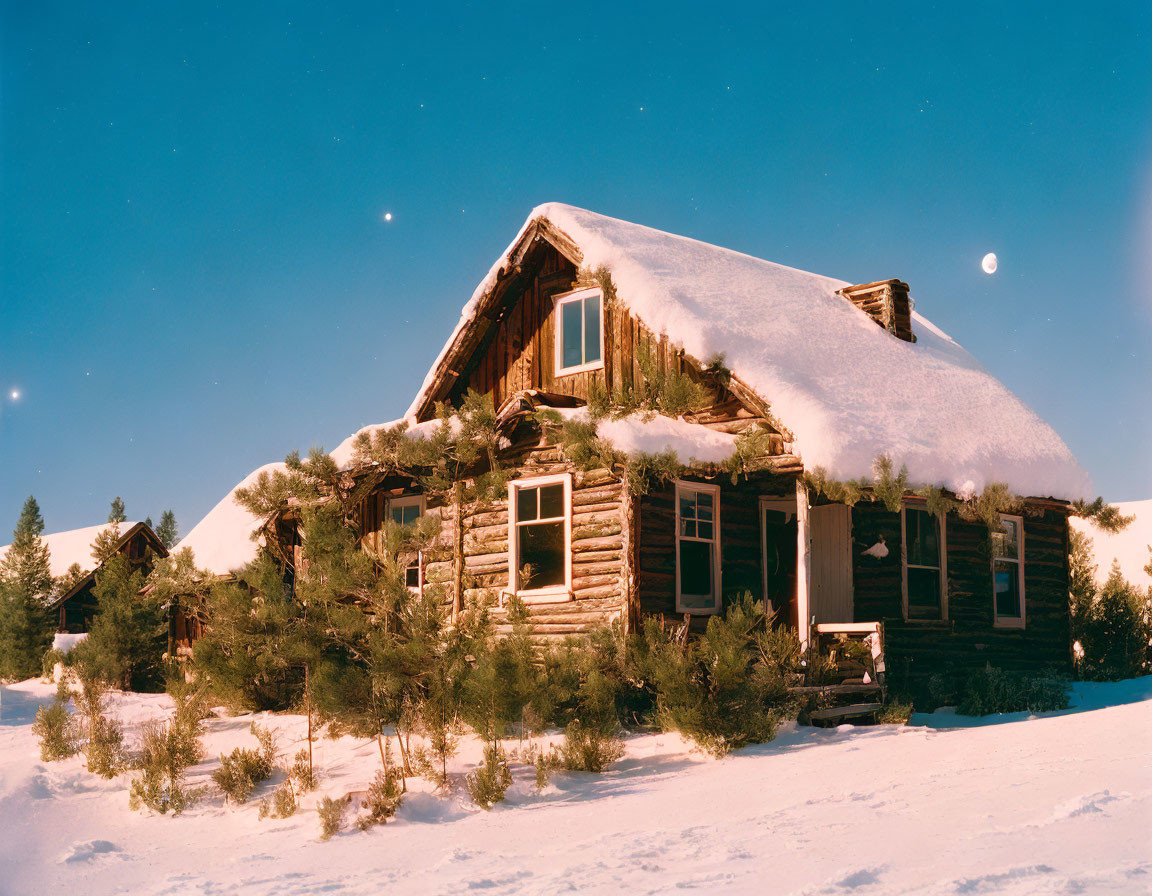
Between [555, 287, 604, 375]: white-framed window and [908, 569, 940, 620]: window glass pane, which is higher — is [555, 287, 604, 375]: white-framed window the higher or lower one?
the higher one

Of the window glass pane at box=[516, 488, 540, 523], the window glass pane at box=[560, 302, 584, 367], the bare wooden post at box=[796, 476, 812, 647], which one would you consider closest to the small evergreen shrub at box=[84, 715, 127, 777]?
the window glass pane at box=[516, 488, 540, 523]

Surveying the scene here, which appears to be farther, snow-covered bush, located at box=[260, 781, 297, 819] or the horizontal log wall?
the horizontal log wall

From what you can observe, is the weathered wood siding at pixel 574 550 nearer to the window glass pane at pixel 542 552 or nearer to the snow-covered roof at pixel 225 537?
the window glass pane at pixel 542 552

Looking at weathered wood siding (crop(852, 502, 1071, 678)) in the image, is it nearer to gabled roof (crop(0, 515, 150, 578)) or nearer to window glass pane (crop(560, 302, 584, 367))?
window glass pane (crop(560, 302, 584, 367))

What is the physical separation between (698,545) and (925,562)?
162 inches

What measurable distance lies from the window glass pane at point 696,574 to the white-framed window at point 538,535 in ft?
5.49

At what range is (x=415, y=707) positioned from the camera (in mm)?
10617

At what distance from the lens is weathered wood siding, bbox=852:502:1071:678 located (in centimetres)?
1622

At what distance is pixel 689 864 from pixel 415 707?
13.8ft

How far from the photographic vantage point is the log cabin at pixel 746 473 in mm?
14039

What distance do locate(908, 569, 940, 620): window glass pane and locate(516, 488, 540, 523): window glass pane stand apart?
19.7 ft

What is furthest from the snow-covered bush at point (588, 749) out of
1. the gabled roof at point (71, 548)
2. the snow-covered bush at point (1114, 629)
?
the gabled roof at point (71, 548)

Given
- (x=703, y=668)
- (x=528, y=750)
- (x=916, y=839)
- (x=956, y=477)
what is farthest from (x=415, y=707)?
(x=956, y=477)

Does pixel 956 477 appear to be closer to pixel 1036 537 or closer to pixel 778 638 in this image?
pixel 778 638
